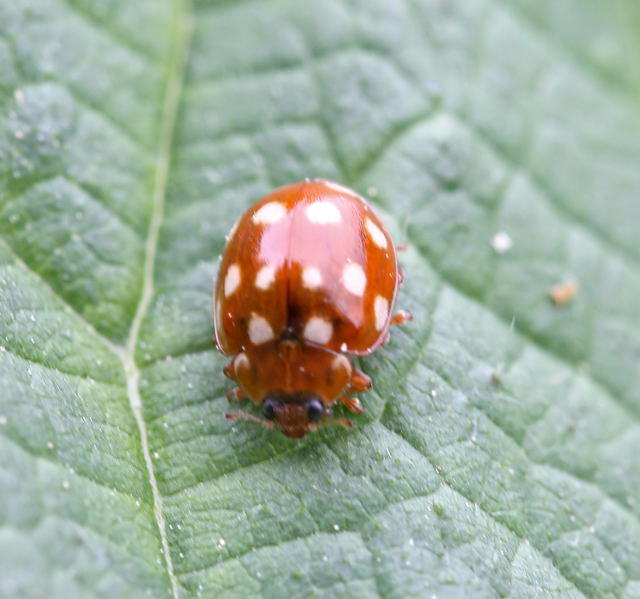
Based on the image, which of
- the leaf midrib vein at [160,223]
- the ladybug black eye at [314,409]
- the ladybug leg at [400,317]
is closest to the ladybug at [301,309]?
the ladybug black eye at [314,409]

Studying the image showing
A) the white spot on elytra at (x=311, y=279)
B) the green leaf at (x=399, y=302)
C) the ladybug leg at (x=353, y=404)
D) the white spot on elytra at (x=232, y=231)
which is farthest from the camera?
the white spot on elytra at (x=232, y=231)

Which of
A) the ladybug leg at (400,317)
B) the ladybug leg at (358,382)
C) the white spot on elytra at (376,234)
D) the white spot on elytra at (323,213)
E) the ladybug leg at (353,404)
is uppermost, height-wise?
the white spot on elytra at (323,213)

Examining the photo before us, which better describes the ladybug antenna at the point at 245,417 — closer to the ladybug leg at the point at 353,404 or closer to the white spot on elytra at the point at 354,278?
the ladybug leg at the point at 353,404

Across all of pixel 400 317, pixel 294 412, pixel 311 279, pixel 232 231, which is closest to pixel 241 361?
pixel 294 412

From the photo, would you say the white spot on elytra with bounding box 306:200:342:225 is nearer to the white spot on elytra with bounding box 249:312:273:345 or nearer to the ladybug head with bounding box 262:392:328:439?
the white spot on elytra with bounding box 249:312:273:345

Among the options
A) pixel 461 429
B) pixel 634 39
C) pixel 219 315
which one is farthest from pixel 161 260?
pixel 634 39

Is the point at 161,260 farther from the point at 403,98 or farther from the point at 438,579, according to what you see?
the point at 438,579

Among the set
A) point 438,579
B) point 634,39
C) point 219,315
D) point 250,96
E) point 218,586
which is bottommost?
point 218,586
